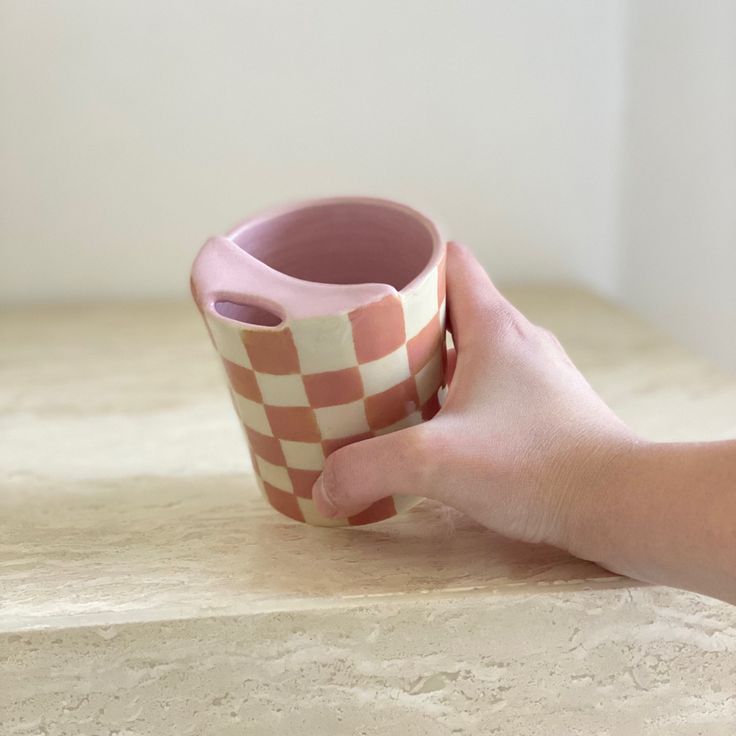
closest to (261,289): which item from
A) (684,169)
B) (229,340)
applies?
(229,340)

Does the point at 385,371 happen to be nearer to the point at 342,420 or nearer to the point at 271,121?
the point at 342,420

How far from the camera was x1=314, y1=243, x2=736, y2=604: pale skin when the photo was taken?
427mm

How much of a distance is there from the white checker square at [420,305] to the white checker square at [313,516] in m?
0.11

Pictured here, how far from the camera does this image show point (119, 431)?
683mm

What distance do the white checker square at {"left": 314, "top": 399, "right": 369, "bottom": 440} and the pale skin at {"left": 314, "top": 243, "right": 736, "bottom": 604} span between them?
→ 1 cm

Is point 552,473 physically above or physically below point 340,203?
below

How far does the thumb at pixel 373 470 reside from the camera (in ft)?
1.54

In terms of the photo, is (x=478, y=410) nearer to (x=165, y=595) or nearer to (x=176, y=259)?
(x=165, y=595)

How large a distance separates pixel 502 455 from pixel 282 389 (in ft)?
0.38

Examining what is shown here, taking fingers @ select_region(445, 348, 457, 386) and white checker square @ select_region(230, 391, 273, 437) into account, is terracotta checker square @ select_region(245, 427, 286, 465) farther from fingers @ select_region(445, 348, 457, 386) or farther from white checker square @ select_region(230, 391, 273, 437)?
fingers @ select_region(445, 348, 457, 386)

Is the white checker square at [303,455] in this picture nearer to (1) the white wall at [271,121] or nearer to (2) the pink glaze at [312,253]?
(2) the pink glaze at [312,253]

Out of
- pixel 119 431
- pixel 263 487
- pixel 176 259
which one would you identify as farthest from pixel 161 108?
pixel 263 487

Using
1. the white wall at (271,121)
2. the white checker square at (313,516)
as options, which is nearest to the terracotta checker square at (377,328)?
the white checker square at (313,516)

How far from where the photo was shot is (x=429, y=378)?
52cm
